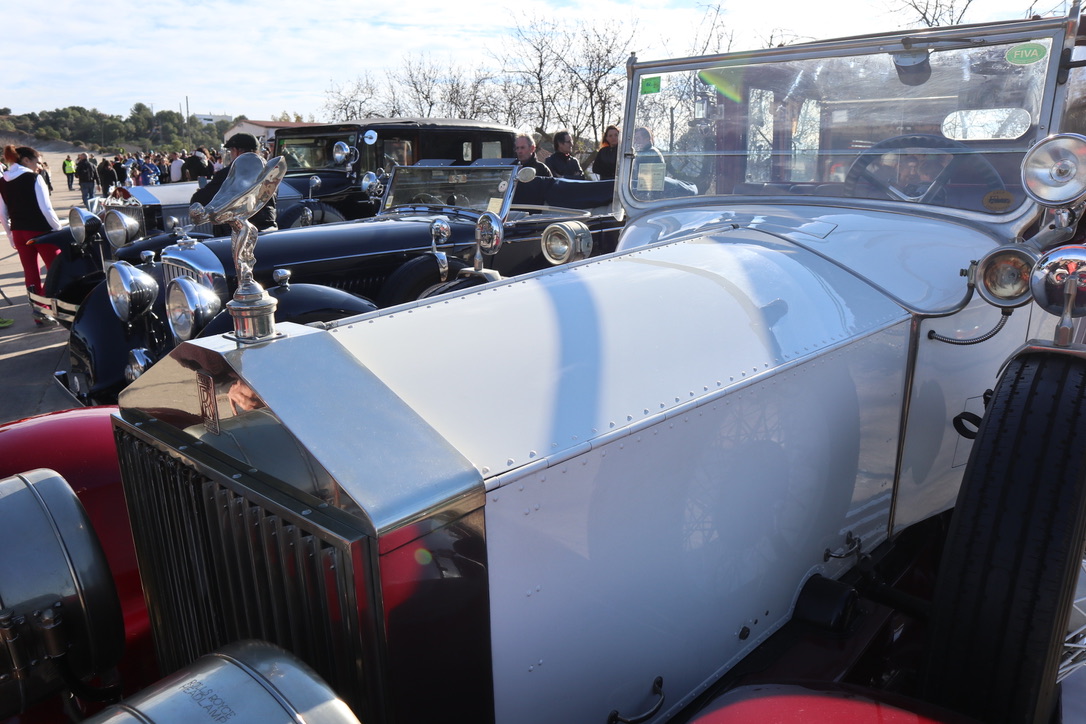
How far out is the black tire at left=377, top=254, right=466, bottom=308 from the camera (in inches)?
206

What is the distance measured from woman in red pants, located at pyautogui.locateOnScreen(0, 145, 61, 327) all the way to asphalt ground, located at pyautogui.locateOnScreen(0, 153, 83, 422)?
0.50 metres

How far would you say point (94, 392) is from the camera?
13.7 ft

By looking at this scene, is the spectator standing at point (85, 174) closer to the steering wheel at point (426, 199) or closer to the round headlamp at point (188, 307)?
the steering wheel at point (426, 199)

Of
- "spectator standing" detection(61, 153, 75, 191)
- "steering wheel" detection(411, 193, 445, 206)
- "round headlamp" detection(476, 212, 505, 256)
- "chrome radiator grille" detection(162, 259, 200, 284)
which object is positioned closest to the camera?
"chrome radiator grille" detection(162, 259, 200, 284)

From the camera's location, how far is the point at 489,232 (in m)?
4.99

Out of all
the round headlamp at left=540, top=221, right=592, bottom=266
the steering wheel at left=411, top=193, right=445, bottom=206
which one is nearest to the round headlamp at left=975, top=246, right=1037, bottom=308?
the round headlamp at left=540, top=221, right=592, bottom=266

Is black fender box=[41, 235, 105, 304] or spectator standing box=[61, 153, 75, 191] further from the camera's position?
spectator standing box=[61, 153, 75, 191]

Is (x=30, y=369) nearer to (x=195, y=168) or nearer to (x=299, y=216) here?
(x=299, y=216)

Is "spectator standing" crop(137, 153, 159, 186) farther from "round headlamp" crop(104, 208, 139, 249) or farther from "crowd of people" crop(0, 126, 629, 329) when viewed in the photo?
"round headlamp" crop(104, 208, 139, 249)

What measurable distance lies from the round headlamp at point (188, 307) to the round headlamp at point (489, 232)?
177cm

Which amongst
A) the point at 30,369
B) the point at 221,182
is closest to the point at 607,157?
the point at 221,182

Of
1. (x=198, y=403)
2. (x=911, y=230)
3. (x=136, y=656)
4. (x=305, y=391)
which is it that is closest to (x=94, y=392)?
(x=136, y=656)

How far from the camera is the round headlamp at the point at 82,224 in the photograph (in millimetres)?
6543

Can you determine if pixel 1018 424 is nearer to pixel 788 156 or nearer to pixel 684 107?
pixel 788 156
